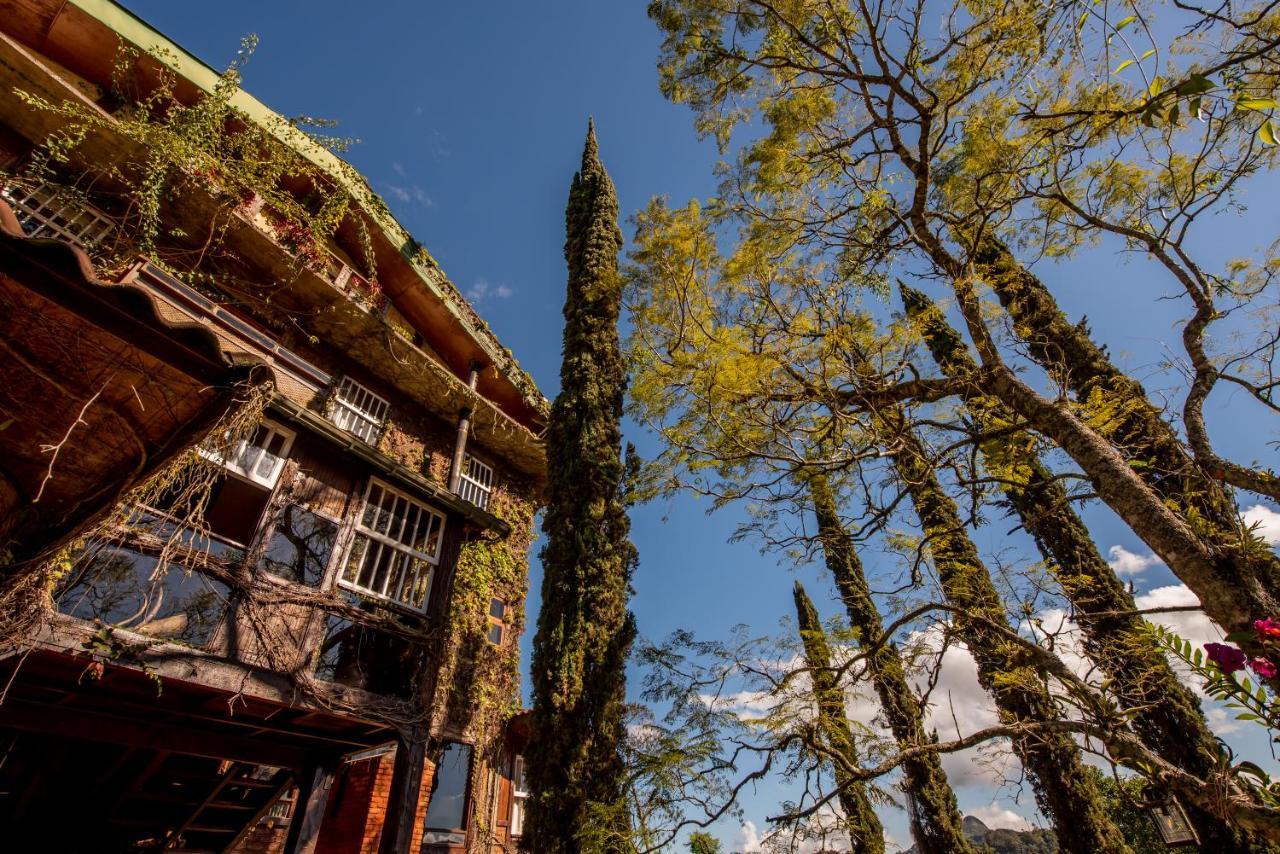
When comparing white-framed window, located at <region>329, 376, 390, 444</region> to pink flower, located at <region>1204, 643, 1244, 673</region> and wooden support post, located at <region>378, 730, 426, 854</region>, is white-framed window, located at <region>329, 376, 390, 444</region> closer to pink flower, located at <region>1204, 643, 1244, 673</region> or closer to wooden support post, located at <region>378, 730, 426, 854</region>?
wooden support post, located at <region>378, 730, 426, 854</region>

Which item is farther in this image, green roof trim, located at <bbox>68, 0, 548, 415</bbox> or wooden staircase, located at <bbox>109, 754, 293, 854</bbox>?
green roof trim, located at <bbox>68, 0, 548, 415</bbox>

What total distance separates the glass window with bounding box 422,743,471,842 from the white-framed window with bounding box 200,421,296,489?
4697 mm

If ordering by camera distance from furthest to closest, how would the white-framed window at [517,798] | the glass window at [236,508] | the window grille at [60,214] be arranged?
the white-framed window at [517,798] < the glass window at [236,508] < the window grille at [60,214]

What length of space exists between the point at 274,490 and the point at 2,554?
3.73 m

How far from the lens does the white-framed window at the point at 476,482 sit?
35.5 feet

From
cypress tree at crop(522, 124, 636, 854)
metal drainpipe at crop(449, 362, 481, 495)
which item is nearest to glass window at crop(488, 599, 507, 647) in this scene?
metal drainpipe at crop(449, 362, 481, 495)

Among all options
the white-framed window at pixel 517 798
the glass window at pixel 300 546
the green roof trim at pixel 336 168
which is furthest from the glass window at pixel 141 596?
the green roof trim at pixel 336 168

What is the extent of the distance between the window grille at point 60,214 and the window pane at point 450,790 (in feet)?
26.2

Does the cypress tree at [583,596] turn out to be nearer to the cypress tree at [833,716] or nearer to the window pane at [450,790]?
the cypress tree at [833,716]

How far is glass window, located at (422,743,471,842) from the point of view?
25.0 feet

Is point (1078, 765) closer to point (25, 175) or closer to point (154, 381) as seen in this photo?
point (154, 381)

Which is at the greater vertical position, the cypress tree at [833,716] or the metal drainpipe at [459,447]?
the metal drainpipe at [459,447]

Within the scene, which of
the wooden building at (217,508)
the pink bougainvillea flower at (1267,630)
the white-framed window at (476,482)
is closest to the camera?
the pink bougainvillea flower at (1267,630)

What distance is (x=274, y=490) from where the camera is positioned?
23.3ft
